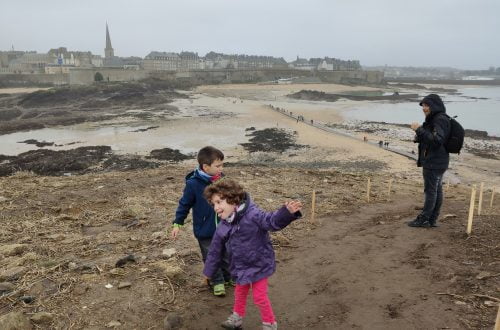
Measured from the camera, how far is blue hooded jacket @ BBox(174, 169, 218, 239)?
4.09 metres

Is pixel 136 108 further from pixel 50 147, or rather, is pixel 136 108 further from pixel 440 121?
pixel 440 121

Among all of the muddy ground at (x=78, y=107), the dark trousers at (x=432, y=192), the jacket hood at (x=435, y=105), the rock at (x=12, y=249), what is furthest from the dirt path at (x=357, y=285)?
the muddy ground at (x=78, y=107)

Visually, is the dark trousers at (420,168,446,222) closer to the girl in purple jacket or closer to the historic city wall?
the girl in purple jacket

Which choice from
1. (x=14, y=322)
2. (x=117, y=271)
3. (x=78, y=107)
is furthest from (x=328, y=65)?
(x=14, y=322)

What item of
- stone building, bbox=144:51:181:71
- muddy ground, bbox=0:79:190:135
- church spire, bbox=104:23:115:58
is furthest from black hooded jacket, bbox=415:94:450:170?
church spire, bbox=104:23:115:58

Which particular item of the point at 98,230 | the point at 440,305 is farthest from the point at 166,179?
the point at 440,305

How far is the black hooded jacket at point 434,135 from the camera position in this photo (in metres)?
5.55

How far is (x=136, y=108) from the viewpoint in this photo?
50.2 meters

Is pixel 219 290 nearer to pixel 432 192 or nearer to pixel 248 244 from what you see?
pixel 248 244

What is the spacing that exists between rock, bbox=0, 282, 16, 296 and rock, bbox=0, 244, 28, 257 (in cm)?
121

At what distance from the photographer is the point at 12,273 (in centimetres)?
479

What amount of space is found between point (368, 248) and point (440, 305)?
181cm

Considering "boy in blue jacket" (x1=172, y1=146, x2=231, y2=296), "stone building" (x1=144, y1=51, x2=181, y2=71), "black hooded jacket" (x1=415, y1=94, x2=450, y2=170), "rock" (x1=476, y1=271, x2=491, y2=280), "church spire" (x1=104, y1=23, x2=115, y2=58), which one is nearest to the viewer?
"boy in blue jacket" (x1=172, y1=146, x2=231, y2=296)

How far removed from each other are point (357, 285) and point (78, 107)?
179ft
